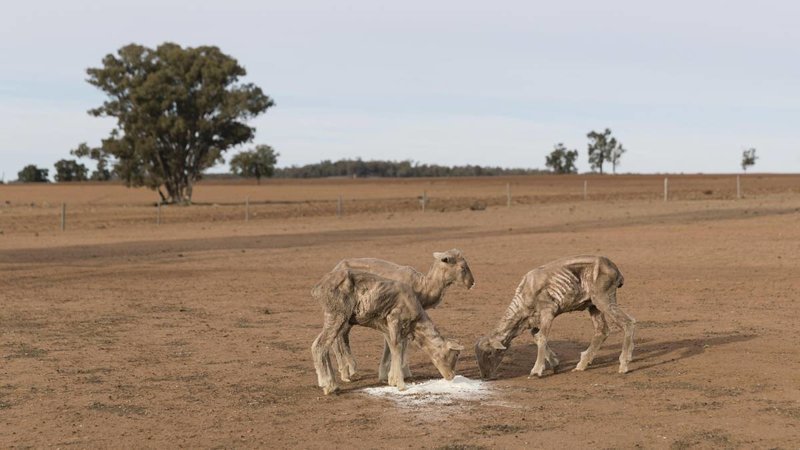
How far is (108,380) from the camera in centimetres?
1340

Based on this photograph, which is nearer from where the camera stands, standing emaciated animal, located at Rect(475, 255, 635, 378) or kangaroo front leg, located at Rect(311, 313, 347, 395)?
kangaroo front leg, located at Rect(311, 313, 347, 395)

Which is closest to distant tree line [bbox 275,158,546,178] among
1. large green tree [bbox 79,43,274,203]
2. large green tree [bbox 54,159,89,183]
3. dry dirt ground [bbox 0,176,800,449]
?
large green tree [bbox 54,159,89,183]

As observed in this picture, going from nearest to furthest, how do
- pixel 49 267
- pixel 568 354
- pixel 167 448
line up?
pixel 167 448 → pixel 568 354 → pixel 49 267

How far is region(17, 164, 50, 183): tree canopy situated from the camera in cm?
14962

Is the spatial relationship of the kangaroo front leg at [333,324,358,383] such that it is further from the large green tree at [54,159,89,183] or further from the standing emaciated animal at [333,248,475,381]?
the large green tree at [54,159,89,183]

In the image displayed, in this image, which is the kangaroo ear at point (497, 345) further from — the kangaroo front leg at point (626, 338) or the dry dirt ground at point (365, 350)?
the kangaroo front leg at point (626, 338)

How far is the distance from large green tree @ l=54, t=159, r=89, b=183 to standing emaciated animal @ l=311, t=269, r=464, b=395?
142415 millimetres

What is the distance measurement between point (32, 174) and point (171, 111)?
8954 cm

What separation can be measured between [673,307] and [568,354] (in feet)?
18.7

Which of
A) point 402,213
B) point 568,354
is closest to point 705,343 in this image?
point 568,354

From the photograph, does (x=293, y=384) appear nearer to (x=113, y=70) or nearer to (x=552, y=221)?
(x=552, y=221)

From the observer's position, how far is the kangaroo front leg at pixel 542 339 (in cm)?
1288

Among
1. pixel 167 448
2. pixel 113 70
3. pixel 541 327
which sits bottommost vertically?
pixel 167 448

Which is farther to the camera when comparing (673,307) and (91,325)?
(673,307)
